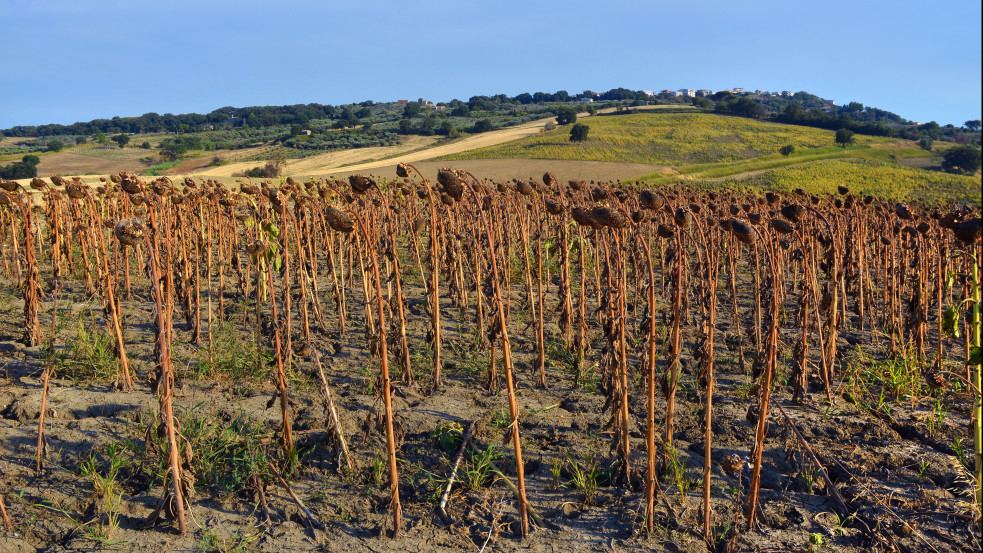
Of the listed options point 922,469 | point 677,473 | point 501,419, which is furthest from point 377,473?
point 922,469

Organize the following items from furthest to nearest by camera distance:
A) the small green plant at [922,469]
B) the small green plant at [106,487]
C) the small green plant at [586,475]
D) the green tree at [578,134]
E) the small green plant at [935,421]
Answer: the green tree at [578,134] → the small green plant at [935,421] → the small green plant at [922,469] → the small green plant at [586,475] → the small green plant at [106,487]

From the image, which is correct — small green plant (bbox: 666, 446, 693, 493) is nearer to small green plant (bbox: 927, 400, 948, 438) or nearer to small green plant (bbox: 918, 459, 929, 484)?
small green plant (bbox: 918, 459, 929, 484)

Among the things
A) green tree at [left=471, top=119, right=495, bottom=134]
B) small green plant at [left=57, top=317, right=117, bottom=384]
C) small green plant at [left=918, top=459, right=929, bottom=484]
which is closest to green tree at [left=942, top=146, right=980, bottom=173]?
green tree at [left=471, top=119, right=495, bottom=134]

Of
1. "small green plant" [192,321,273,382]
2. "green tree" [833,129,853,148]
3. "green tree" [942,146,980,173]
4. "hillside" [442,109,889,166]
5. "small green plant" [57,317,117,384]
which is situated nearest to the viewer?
"small green plant" [57,317,117,384]

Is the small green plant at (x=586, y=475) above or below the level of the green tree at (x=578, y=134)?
below

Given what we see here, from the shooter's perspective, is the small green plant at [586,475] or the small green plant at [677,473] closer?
the small green plant at [677,473]

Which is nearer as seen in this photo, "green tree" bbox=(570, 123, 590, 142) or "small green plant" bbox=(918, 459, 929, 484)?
"small green plant" bbox=(918, 459, 929, 484)

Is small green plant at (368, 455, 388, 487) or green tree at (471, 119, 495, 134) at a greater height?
green tree at (471, 119, 495, 134)

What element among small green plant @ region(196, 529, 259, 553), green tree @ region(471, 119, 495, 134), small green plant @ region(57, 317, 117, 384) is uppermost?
green tree @ region(471, 119, 495, 134)

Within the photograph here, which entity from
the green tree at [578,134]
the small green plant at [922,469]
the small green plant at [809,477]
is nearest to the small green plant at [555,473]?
the small green plant at [809,477]

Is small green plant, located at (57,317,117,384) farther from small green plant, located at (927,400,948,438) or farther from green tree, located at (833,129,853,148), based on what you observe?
green tree, located at (833,129,853,148)

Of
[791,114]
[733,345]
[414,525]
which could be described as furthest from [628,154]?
[414,525]

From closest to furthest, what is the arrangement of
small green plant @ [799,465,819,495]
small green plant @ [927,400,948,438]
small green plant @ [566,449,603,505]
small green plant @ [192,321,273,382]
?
small green plant @ [566,449,603,505], small green plant @ [799,465,819,495], small green plant @ [927,400,948,438], small green plant @ [192,321,273,382]

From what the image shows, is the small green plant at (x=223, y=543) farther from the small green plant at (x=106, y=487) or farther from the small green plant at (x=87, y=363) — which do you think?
the small green plant at (x=87, y=363)
